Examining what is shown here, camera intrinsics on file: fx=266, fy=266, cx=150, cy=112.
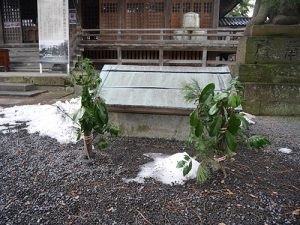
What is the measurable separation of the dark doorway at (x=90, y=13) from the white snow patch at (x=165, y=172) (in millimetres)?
12689

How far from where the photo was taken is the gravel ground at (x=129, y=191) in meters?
2.21

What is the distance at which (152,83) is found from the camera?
4078mm

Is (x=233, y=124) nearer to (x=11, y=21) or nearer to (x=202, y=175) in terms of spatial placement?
(x=202, y=175)

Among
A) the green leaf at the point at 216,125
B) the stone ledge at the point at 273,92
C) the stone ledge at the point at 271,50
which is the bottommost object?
the stone ledge at the point at 273,92

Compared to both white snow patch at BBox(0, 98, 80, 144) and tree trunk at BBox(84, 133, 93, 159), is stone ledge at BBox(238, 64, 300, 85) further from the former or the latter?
tree trunk at BBox(84, 133, 93, 159)

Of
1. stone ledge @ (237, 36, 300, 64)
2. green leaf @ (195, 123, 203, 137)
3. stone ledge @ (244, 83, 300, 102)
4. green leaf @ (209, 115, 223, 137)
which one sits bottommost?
stone ledge @ (244, 83, 300, 102)

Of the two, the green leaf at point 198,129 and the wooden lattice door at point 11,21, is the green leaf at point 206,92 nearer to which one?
the green leaf at point 198,129

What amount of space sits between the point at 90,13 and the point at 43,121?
11232 millimetres

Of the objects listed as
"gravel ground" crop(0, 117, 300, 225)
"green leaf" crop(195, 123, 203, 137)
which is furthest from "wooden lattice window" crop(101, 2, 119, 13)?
"green leaf" crop(195, 123, 203, 137)

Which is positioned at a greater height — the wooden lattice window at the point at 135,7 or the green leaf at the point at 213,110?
the wooden lattice window at the point at 135,7

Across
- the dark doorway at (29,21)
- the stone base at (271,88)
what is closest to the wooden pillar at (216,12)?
the stone base at (271,88)

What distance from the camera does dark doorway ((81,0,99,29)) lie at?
14180 mm

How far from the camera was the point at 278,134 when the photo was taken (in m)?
4.55

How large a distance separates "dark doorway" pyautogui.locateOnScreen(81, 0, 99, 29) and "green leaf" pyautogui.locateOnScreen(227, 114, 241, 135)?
13252 millimetres
